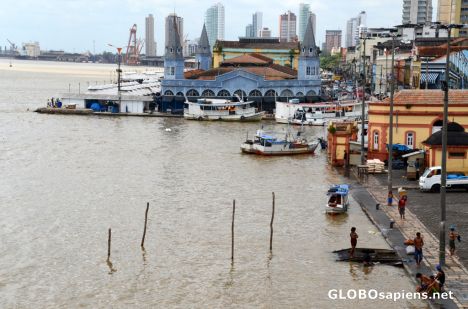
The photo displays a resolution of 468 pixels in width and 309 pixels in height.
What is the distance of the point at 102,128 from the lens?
63562mm

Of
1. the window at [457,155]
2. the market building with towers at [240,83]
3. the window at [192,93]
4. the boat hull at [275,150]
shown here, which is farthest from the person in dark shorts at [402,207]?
the window at [192,93]

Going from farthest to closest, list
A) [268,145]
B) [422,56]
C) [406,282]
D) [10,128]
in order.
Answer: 1. [422,56]
2. [10,128]
3. [268,145]
4. [406,282]

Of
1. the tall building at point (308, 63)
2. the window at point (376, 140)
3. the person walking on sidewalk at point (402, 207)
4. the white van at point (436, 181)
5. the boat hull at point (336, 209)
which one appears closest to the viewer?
the person walking on sidewalk at point (402, 207)

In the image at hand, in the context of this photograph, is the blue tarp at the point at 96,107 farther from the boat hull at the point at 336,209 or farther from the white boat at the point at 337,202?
the boat hull at the point at 336,209

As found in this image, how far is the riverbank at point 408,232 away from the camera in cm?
1883

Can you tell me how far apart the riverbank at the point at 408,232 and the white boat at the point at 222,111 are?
116 ft

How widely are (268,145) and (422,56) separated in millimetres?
37487

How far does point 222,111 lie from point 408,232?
157 ft

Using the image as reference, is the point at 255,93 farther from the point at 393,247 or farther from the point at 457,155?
the point at 393,247

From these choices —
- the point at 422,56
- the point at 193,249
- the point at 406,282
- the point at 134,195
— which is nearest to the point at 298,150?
the point at 134,195

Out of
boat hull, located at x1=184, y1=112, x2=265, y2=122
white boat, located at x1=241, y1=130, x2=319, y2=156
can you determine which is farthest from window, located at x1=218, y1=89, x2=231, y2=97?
white boat, located at x1=241, y1=130, x2=319, y2=156

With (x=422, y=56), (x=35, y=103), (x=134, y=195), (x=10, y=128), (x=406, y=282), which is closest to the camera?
(x=406, y=282)

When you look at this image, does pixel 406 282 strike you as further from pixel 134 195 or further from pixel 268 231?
pixel 134 195

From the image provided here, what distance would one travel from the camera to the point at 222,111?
236 ft
